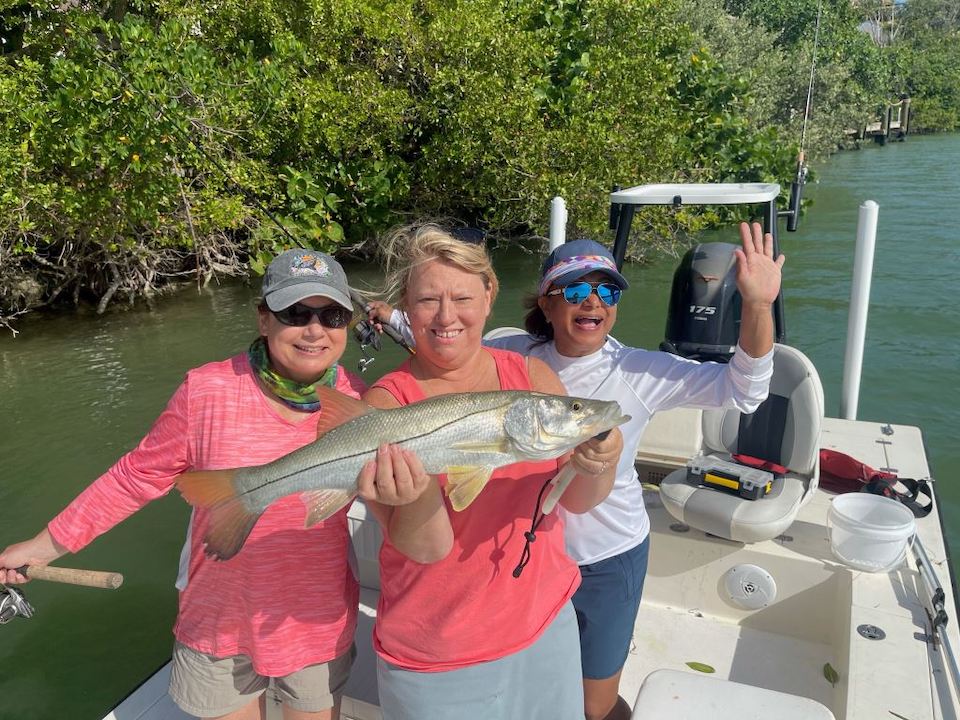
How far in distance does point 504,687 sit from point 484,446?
0.66 m

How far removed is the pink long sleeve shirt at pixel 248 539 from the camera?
204 centimetres

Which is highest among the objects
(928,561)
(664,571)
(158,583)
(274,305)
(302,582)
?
(274,305)

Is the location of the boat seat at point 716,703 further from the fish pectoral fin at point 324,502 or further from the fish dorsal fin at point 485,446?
the fish pectoral fin at point 324,502

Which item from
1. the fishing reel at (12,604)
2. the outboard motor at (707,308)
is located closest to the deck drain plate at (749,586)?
the outboard motor at (707,308)

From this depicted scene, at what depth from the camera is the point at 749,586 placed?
3.76m

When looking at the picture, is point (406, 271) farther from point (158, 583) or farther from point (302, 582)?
point (158, 583)

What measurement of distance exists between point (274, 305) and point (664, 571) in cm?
287

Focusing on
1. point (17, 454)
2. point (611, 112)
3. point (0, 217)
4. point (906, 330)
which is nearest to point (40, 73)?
point (0, 217)

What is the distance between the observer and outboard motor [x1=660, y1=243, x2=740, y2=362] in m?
4.58

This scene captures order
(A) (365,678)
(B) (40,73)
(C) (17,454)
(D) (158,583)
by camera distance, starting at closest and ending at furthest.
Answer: (A) (365,678)
(D) (158,583)
(C) (17,454)
(B) (40,73)

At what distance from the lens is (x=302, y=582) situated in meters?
2.10

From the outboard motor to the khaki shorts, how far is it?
3.19 metres

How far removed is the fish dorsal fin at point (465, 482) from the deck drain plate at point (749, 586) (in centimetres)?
250

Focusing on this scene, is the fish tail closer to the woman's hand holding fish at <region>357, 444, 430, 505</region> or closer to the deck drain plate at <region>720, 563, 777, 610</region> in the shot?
the woman's hand holding fish at <region>357, 444, 430, 505</region>
